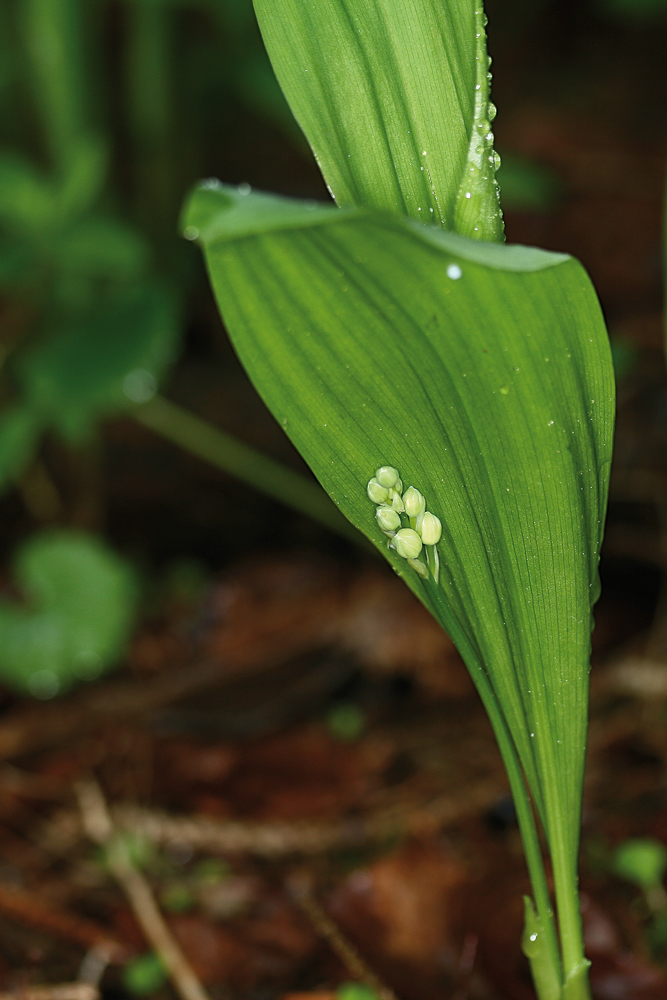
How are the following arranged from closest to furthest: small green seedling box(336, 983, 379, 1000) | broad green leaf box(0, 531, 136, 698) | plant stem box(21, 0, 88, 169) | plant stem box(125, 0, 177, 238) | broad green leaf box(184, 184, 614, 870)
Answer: broad green leaf box(184, 184, 614, 870), small green seedling box(336, 983, 379, 1000), broad green leaf box(0, 531, 136, 698), plant stem box(21, 0, 88, 169), plant stem box(125, 0, 177, 238)

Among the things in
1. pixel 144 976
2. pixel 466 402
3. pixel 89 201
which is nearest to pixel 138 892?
pixel 144 976

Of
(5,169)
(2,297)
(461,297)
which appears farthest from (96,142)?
(461,297)

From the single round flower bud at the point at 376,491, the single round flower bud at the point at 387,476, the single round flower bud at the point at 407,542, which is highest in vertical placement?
the single round flower bud at the point at 387,476

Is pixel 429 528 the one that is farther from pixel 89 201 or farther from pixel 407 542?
pixel 89 201

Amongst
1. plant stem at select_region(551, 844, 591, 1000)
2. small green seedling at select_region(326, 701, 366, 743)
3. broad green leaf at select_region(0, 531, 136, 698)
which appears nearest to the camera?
plant stem at select_region(551, 844, 591, 1000)

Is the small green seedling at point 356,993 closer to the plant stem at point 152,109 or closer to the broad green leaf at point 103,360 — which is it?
the broad green leaf at point 103,360

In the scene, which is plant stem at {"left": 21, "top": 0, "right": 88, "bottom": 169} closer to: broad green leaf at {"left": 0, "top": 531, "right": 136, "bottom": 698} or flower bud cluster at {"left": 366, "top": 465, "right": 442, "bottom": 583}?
broad green leaf at {"left": 0, "top": 531, "right": 136, "bottom": 698}

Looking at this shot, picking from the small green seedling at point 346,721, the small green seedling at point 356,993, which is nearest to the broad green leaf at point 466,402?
the small green seedling at point 356,993

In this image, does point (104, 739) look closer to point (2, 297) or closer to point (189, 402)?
point (189, 402)

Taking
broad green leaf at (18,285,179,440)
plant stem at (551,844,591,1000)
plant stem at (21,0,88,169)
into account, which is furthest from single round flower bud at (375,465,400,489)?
plant stem at (21,0,88,169)
